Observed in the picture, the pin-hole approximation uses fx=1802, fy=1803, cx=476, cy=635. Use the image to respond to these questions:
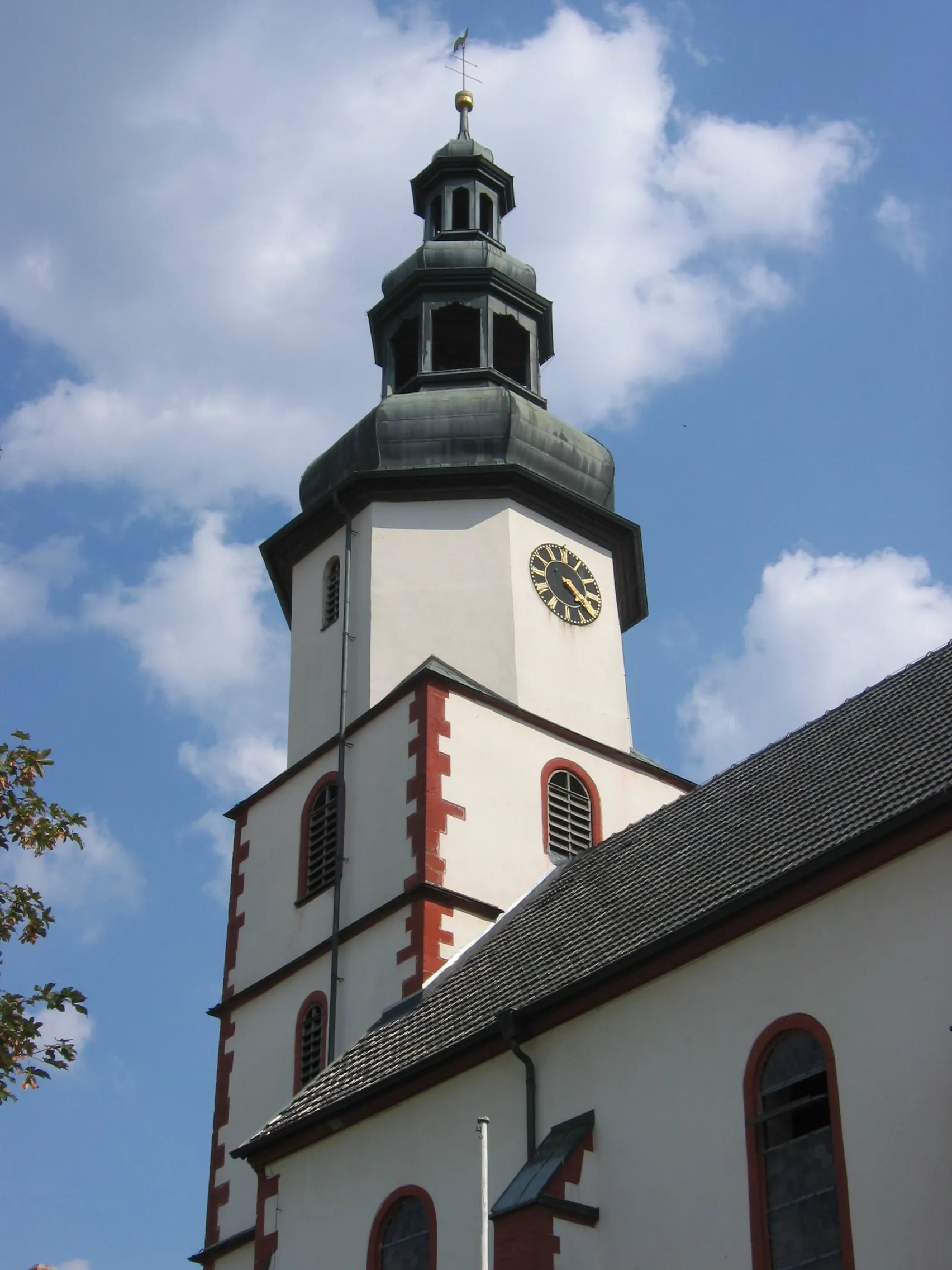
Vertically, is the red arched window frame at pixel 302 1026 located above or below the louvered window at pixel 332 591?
below

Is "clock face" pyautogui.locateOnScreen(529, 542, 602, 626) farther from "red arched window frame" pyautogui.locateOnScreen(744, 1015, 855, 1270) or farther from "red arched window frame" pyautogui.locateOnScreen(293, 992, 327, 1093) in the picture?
"red arched window frame" pyautogui.locateOnScreen(744, 1015, 855, 1270)

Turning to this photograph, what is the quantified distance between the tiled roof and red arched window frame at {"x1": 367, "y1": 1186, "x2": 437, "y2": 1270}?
1036 millimetres

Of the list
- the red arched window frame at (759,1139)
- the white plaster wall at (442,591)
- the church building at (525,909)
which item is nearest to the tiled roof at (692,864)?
the church building at (525,909)

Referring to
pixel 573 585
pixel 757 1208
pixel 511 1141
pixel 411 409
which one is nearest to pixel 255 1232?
pixel 511 1141

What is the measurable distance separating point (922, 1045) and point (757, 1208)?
1806 mm

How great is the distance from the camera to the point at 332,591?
85.3ft

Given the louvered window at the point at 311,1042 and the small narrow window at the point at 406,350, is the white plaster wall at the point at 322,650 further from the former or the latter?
the louvered window at the point at 311,1042

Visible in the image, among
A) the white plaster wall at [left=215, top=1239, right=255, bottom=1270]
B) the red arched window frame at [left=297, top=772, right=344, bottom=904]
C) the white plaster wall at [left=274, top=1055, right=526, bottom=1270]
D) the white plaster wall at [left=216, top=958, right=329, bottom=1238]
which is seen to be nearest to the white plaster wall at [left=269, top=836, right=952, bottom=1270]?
the white plaster wall at [left=274, top=1055, right=526, bottom=1270]

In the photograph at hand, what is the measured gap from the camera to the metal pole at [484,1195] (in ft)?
45.4

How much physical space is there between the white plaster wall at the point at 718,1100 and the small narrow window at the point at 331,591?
32.1ft

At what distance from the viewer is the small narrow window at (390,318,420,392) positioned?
95.2ft

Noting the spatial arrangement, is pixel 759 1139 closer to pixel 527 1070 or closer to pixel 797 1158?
pixel 797 1158

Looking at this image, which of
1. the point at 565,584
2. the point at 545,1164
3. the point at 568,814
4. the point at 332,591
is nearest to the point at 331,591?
the point at 332,591

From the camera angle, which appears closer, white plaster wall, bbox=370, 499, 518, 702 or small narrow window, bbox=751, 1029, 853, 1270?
small narrow window, bbox=751, 1029, 853, 1270
